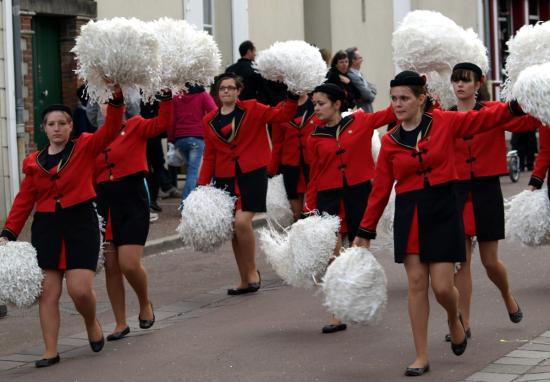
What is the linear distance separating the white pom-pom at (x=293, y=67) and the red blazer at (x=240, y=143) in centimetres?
30

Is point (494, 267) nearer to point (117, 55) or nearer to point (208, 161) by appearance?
point (117, 55)

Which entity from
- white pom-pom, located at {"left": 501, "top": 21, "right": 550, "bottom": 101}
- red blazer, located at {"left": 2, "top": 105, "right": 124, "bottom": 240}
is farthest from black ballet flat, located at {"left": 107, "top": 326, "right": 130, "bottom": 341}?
white pom-pom, located at {"left": 501, "top": 21, "right": 550, "bottom": 101}

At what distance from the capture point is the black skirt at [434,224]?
7801 mm

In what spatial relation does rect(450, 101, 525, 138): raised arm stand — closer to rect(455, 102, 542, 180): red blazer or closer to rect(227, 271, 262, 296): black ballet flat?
rect(455, 102, 542, 180): red blazer

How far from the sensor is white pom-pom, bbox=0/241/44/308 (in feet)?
27.6

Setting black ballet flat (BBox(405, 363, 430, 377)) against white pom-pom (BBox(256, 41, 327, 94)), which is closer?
black ballet flat (BBox(405, 363, 430, 377))

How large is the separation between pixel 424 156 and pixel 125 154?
8.43 feet

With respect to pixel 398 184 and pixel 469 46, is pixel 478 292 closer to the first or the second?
pixel 469 46

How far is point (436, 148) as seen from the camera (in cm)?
783

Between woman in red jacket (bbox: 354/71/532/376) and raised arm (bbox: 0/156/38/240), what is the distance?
2.22 meters

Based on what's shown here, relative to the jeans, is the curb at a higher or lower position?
lower

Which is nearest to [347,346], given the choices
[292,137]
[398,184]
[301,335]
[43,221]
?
[301,335]

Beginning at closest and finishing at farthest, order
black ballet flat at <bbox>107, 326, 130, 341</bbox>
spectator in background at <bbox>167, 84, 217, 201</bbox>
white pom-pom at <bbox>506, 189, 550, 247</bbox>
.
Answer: black ballet flat at <bbox>107, 326, 130, 341</bbox>
white pom-pom at <bbox>506, 189, 550, 247</bbox>
spectator in background at <bbox>167, 84, 217, 201</bbox>

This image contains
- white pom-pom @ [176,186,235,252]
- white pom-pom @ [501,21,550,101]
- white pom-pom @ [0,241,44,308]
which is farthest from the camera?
white pom-pom @ [176,186,235,252]
